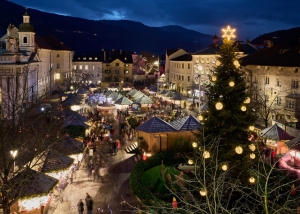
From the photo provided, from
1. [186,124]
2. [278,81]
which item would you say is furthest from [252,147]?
[278,81]

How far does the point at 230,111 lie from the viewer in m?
17.1

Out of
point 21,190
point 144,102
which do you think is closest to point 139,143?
point 21,190

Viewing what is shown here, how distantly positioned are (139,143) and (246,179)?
1216 cm

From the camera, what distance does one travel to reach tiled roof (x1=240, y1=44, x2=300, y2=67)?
40469 mm

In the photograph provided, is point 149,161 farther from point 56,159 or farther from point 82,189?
point 56,159

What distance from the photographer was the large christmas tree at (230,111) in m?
17.2

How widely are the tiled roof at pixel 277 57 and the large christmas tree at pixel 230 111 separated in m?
24.1

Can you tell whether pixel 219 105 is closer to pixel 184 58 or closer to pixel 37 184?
pixel 37 184

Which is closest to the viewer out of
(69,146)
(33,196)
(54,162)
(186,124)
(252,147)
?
(33,196)

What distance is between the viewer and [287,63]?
40344 mm

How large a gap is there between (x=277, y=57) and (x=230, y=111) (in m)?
30.0

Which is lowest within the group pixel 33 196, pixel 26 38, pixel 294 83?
pixel 33 196

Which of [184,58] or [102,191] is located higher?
[184,58]

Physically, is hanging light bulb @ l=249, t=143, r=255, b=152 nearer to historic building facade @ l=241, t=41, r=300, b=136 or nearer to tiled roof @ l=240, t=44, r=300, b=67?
historic building facade @ l=241, t=41, r=300, b=136
